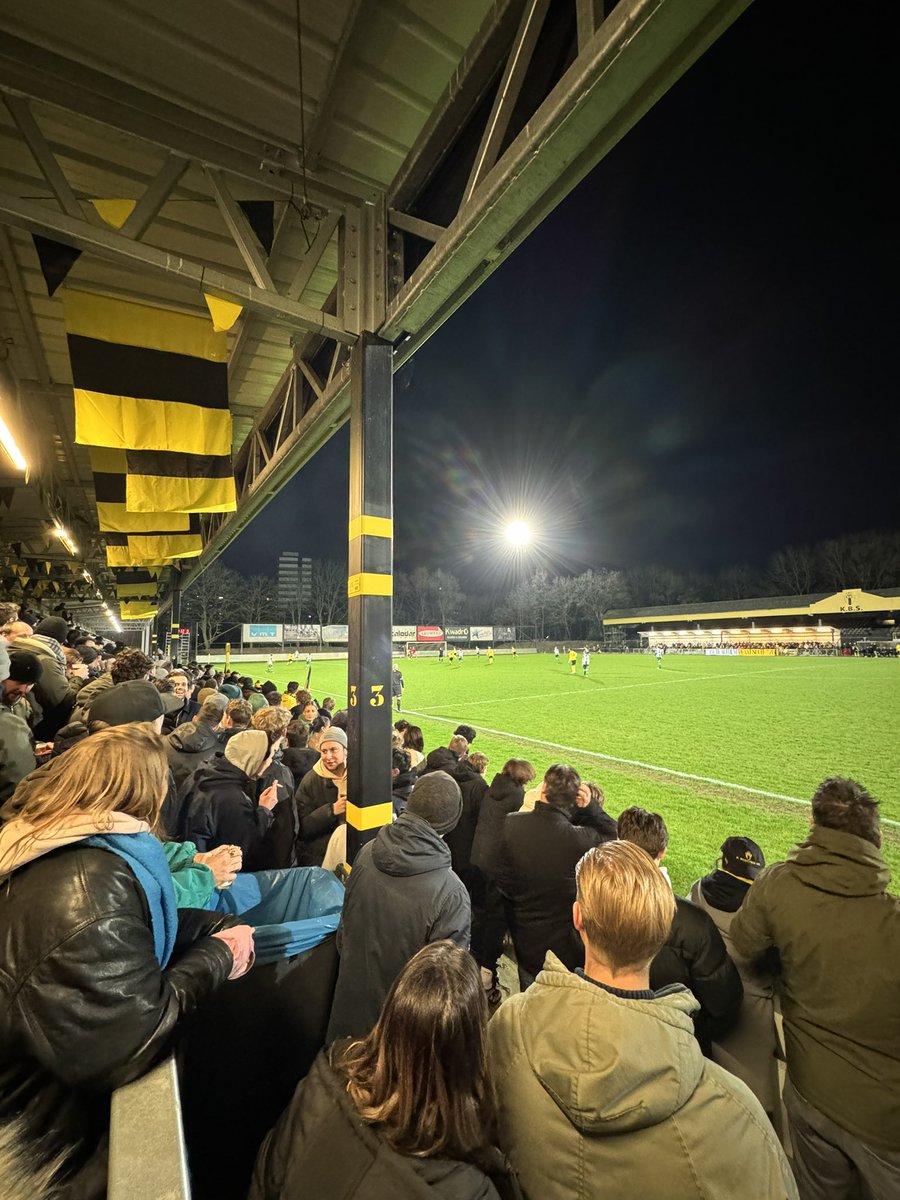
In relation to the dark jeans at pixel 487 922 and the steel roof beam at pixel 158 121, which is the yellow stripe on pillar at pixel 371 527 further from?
the dark jeans at pixel 487 922

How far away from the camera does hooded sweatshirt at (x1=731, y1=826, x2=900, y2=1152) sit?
190 cm

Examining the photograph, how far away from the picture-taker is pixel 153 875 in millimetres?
1421

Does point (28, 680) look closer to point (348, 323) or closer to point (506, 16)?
point (348, 323)

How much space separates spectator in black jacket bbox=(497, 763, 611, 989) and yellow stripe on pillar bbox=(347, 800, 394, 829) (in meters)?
0.81

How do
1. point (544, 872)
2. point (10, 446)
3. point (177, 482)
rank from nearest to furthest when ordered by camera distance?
point (544, 872) → point (177, 482) → point (10, 446)

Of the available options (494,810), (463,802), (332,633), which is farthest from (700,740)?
(332,633)

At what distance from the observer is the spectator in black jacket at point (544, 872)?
10.1 ft

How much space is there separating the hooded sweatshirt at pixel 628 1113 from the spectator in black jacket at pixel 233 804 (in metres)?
2.69

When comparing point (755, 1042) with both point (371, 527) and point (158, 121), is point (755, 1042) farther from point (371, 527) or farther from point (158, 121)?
point (158, 121)

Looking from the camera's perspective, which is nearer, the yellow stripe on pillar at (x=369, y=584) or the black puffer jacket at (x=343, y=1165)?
the black puffer jacket at (x=343, y=1165)

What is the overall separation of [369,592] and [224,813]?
1755 mm

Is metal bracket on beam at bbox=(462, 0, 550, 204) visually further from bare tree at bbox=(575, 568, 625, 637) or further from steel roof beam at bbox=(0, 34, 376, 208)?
bare tree at bbox=(575, 568, 625, 637)

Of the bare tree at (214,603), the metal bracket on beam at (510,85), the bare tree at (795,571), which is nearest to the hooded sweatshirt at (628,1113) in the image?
the metal bracket on beam at (510,85)

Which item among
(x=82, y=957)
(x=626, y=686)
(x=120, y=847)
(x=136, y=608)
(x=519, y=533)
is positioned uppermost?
(x=519, y=533)
